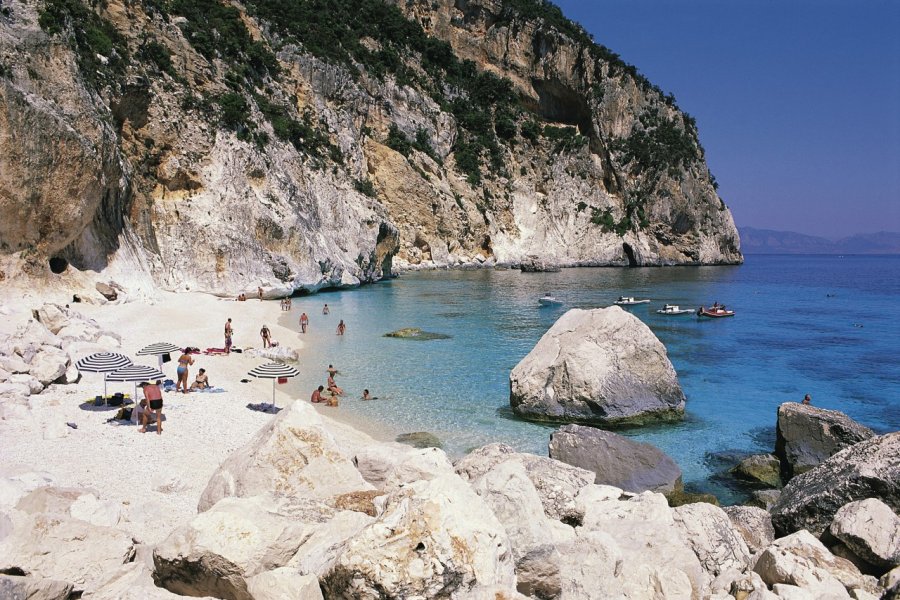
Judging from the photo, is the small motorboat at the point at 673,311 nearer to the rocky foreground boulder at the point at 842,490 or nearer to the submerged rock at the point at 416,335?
the submerged rock at the point at 416,335

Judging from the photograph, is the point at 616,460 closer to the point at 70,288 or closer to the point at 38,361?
the point at 38,361

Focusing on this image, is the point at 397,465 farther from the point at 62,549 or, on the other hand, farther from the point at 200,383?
the point at 200,383

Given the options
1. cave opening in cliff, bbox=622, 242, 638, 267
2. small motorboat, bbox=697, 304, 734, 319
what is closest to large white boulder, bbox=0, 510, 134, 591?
small motorboat, bbox=697, 304, 734, 319

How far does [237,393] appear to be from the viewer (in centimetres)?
1673

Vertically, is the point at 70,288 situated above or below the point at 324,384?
above

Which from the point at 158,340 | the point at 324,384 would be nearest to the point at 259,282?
the point at 158,340

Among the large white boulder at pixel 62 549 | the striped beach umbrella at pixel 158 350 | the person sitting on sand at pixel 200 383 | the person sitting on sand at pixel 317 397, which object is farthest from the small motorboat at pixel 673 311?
the large white boulder at pixel 62 549

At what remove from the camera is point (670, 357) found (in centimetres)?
2489

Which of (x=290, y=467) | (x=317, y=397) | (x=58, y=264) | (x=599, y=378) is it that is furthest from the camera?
(x=58, y=264)

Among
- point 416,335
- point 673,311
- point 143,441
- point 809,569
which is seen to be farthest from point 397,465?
point 673,311

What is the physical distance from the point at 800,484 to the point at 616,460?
304 cm

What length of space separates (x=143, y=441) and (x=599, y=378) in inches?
406

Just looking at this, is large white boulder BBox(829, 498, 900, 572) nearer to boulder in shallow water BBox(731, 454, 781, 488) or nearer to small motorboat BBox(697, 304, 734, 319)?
boulder in shallow water BBox(731, 454, 781, 488)

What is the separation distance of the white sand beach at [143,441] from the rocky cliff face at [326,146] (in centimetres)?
1024
